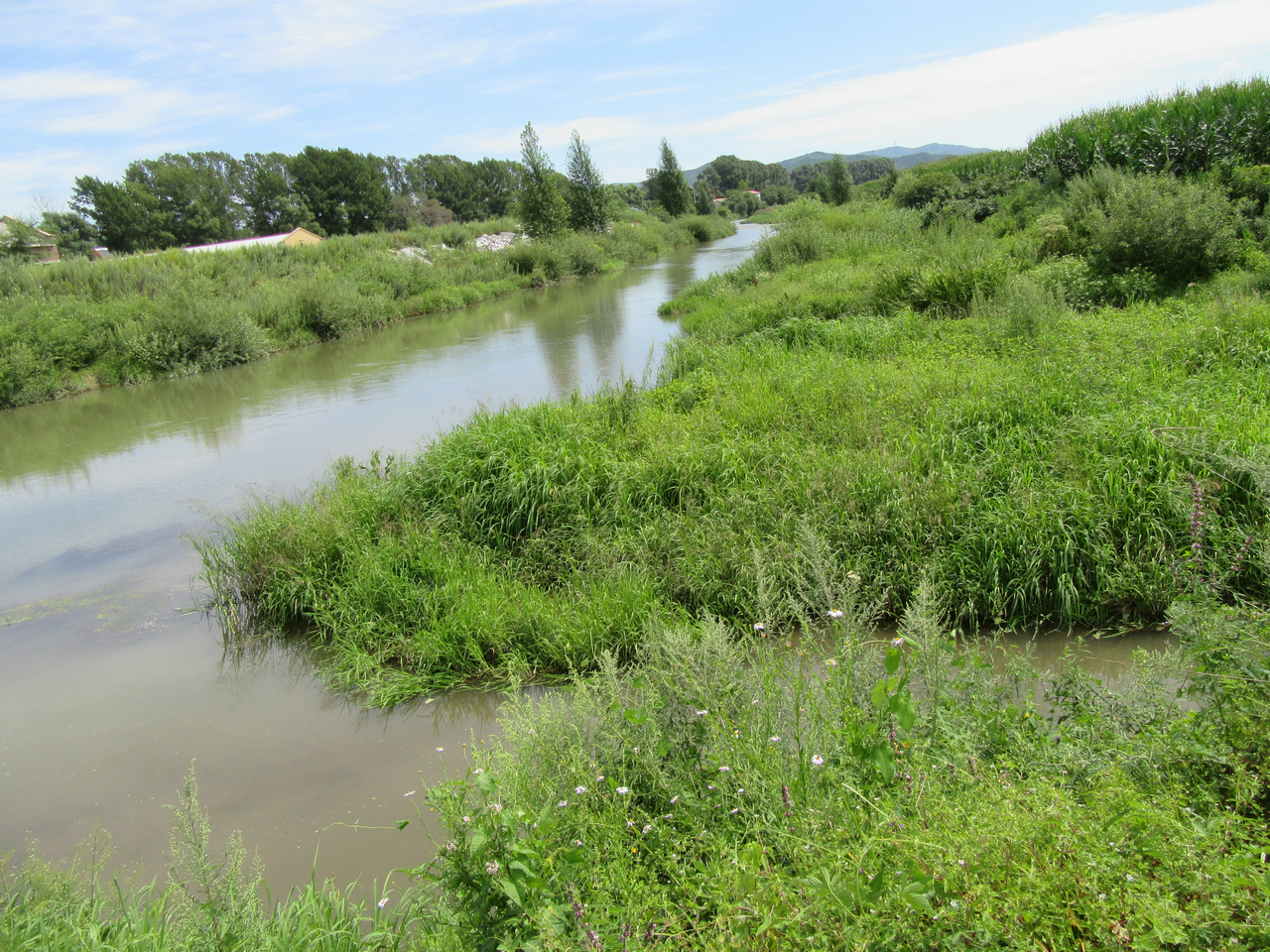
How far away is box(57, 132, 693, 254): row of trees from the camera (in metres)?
38.7

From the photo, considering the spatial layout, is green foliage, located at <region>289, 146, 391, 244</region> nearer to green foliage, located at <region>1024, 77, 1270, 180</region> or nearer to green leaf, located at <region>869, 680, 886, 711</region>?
green foliage, located at <region>1024, 77, 1270, 180</region>

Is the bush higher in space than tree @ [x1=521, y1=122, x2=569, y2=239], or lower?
lower

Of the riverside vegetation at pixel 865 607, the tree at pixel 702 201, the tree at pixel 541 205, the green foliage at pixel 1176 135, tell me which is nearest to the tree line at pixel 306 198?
the tree at pixel 541 205

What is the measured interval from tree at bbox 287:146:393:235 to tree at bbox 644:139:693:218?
72.1 ft

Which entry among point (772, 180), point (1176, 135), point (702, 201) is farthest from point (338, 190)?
point (772, 180)

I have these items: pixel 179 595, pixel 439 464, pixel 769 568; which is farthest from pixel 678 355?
pixel 179 595

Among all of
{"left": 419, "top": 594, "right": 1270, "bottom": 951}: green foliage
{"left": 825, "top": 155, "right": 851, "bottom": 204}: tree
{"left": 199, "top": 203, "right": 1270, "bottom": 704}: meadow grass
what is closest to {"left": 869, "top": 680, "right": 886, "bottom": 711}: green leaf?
{"left": 419, "top": 594, "right": 1270, "bottom": 951}: green foliage

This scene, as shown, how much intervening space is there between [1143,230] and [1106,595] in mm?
6623

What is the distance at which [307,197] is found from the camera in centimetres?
5475

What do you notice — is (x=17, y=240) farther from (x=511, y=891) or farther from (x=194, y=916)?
(x=511, y=891)

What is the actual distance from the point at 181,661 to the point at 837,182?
41.7m

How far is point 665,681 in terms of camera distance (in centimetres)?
254

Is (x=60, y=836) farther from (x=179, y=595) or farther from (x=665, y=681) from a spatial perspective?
(x=665, y=681)

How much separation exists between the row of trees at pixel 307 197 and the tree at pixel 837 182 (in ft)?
40.7
